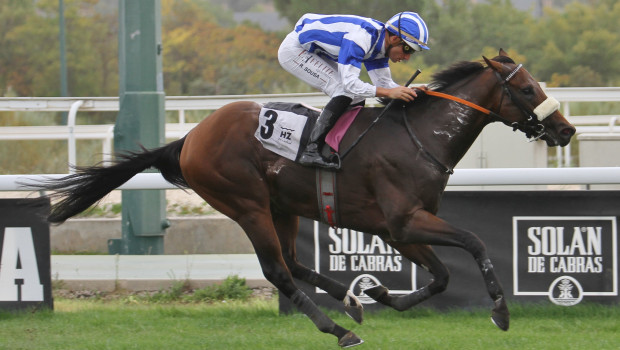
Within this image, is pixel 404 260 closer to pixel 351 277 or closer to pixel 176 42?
pixel 351 277

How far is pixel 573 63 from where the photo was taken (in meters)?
24.8

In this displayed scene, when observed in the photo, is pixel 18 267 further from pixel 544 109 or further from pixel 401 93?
pixel 544 109

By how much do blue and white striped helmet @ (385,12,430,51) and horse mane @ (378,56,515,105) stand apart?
10.6 inches

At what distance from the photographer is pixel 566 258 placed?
586 centimetres

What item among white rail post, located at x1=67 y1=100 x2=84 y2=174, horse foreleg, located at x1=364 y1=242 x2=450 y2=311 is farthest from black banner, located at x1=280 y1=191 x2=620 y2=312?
white rail post, located at x1=67 y1=100 x2=84 y2=174

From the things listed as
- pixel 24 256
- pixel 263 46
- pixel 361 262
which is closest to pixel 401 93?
pixel 361 262

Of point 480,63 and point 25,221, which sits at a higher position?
point 480,63

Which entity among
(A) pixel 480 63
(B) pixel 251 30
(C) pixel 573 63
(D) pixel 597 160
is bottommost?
(D) pixel 597 160

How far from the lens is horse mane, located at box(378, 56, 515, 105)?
5.14 m

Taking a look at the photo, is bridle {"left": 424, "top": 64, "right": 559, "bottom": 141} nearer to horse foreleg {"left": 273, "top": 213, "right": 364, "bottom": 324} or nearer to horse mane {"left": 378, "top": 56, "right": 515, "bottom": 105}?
horse mane {"left": 378, "top": 56, "right": 515, "bottom": 105}

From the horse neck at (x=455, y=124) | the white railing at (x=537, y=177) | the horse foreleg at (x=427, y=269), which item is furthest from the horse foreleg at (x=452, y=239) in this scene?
the white railing at (x=537, y=177)

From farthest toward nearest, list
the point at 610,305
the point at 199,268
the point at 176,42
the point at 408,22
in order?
the point at 176,42 → the point at 199,268 → the point at 610,305 → the point at 408,22

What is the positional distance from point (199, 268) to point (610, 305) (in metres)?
3.15

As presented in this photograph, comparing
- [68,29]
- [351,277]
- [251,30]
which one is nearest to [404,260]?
[351,277]
